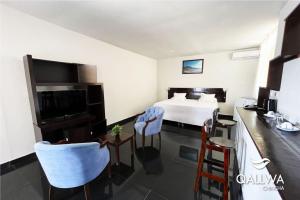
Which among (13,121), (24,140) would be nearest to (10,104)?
(13,121)

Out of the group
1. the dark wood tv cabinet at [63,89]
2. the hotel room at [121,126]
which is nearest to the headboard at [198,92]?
the hotel room at [121,126]

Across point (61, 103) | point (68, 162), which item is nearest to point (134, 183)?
point (68, 162)

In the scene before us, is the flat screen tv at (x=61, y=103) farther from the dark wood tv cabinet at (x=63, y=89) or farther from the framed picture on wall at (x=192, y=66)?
the framed picture on wall at (x=192, y=66)

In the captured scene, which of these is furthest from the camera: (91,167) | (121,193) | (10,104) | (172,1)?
(10,104)

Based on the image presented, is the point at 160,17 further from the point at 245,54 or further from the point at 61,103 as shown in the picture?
the point at 245,54

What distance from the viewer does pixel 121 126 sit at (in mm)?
2674

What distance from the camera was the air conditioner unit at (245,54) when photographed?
4352 millimetres

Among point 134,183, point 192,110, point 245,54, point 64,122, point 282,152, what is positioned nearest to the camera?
point 282,152

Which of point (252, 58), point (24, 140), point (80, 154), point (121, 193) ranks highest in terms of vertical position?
point (252, 58)

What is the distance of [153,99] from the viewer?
648 centimetres

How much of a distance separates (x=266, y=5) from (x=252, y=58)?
3.07m

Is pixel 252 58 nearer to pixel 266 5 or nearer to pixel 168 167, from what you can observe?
pixel 266 5

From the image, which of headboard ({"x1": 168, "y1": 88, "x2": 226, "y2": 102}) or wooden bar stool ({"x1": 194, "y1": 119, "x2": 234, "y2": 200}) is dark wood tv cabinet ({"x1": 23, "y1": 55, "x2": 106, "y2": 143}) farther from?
Answer: headboard ({"x1": 168, "y1": 88, "x2": 226, "y2": 102})

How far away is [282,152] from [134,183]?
5.65ft
